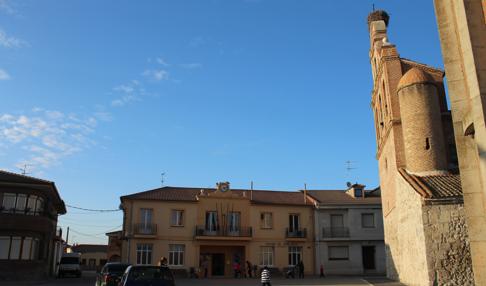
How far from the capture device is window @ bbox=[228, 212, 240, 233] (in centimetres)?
4050

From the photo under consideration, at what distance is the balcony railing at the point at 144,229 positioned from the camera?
38.4 m

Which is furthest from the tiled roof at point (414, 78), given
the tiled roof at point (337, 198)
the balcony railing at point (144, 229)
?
the balcony railing at point (144, 229)

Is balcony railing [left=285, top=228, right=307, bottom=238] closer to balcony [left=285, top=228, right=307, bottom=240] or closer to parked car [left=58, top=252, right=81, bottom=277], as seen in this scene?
balcony [left=285, top=228, right=307, bottom=240]

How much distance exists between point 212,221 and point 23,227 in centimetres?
1591

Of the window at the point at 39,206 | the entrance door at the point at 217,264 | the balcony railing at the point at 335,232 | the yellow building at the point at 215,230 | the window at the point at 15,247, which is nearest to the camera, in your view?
the window at the point at 15,247

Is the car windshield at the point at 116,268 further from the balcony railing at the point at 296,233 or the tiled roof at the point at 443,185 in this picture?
the balcony railing at the point at 296,233

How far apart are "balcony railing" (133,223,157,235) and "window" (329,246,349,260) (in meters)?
15.9

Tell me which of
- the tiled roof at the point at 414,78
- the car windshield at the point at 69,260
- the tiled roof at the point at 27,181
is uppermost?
the tiled roof at the point at 414,78

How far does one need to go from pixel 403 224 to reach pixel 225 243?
19.6 meters

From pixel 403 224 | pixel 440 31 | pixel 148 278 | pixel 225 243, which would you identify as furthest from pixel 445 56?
pixel 225 243

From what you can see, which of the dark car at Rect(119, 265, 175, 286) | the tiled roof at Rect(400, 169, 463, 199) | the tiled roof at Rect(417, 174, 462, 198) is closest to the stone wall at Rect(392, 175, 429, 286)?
the tiled roof at Rect(400, 169, 463, 199)

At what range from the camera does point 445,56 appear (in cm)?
1183

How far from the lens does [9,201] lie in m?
29.7

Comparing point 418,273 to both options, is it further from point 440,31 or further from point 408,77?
point 440,31
